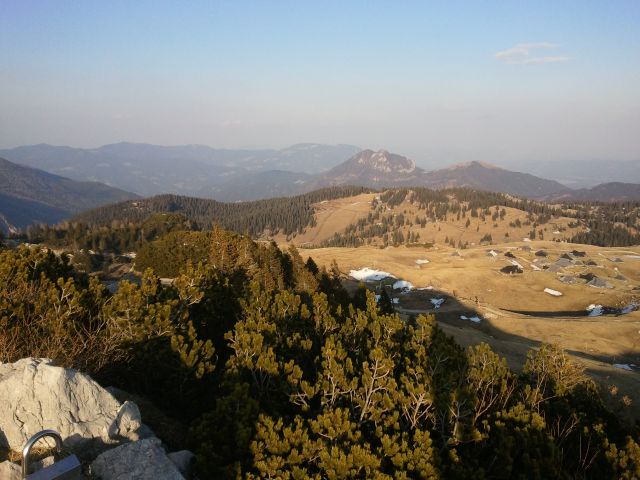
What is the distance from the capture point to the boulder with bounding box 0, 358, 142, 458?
10.2 meters

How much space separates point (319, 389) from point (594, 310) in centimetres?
10459

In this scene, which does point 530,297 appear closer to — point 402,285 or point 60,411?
point 402,285

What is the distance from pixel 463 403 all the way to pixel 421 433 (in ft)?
8.06

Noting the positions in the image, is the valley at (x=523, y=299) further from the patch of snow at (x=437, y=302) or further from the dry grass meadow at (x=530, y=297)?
the patch of snow at (x=437, y=302)

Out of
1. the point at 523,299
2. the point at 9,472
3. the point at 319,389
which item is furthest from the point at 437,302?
the point at 9,472

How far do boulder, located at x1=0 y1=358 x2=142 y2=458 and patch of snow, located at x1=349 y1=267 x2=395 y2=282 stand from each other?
10838 centimetres

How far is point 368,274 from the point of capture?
121 meters

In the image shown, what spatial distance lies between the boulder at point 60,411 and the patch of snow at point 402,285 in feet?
337

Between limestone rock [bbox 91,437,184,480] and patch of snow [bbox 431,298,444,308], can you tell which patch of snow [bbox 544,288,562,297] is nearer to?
patch of snow [bbox 431,298,444,308]

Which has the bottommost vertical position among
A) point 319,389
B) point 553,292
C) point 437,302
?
point 553,292

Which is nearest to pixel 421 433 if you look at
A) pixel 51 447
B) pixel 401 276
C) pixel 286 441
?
pixel 286 441

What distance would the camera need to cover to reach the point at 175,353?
1622 centimetres

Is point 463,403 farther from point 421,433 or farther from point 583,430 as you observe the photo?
point 583,430

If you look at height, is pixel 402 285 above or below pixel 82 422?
below
